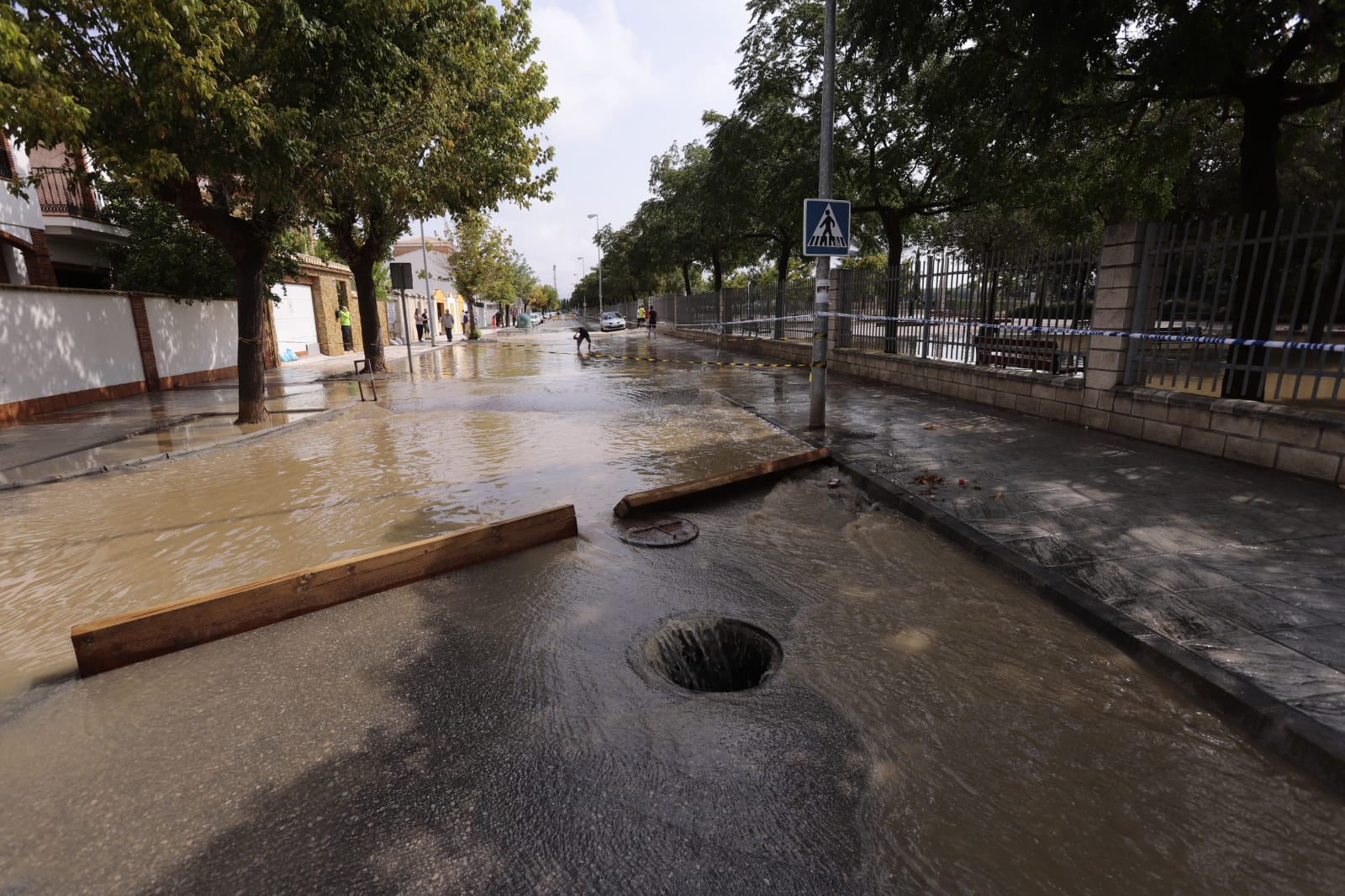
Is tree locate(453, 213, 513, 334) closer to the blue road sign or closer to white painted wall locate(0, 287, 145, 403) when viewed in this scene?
white painted wall locate(0, 287, 145, 403)

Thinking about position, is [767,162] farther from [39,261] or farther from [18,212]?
[39,261]

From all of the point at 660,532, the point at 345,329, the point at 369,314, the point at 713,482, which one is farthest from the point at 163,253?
→ the point at 660,532

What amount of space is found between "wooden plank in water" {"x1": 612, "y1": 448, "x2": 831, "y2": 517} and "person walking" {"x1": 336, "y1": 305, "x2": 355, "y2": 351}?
78.6 ft

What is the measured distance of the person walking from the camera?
25.3 metres

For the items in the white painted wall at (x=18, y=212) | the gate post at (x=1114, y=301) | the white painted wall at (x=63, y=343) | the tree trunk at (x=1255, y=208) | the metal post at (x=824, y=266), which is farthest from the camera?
the white painted wall at (x=18, y=212)

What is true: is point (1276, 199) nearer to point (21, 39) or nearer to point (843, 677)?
point (843, 677)

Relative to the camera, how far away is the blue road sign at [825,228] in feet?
26.7

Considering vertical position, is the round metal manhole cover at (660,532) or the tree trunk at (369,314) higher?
the tree trunk at (369,314)

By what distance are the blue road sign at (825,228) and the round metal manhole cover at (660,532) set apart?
461 centimetres

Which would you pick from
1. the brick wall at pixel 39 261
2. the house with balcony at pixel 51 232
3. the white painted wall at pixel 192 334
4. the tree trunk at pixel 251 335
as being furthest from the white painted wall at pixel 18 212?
the tree trunk at pixel 251 335

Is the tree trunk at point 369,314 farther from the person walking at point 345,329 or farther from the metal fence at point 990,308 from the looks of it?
the metal fence at point 990,308

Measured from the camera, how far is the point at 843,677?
3139 millimetres

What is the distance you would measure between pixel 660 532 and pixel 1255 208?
845 centimetres

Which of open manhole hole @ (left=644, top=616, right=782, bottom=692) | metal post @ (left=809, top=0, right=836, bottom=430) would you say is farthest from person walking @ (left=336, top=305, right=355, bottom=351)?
open manhole hole @ (left=644, top=616, right=782, bottom=692)
